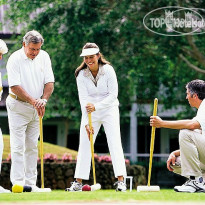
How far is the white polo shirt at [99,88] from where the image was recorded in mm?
8117

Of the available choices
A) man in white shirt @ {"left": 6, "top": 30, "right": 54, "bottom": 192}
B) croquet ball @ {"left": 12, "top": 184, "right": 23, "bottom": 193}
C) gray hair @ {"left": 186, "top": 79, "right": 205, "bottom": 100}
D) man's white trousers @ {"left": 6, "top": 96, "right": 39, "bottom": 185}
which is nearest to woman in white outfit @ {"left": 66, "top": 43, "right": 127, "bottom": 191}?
man in white shirt @ {"left": 6, "top": 30, "right": 54, "bottom": 192}

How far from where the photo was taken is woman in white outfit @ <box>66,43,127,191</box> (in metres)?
8.09

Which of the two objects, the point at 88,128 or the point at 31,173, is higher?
the point at 88,128

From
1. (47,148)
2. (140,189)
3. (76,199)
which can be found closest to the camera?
(76,199)

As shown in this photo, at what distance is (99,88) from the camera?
8164 mm

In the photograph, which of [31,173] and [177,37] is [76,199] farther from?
[177,37]

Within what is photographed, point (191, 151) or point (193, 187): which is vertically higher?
point (191, 151)

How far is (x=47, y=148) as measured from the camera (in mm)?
16047

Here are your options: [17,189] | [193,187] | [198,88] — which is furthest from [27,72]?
[193,187]

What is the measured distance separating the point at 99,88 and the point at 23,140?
1126mm

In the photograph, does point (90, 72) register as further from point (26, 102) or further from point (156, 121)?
point (156, 121)

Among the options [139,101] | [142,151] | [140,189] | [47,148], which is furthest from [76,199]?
[142,151]

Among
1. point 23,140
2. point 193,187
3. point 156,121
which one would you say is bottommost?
point 193,187

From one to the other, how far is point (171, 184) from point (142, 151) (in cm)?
444
